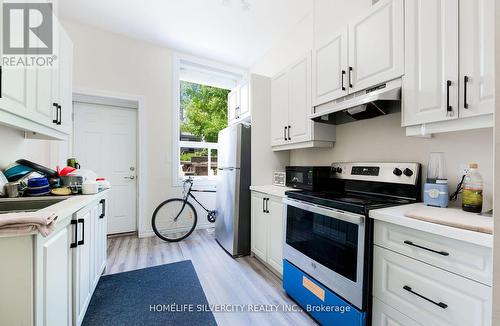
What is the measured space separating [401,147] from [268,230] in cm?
137

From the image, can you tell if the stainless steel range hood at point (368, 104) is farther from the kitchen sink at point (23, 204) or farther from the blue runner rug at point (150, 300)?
the kitchen sink at point (23, 204)

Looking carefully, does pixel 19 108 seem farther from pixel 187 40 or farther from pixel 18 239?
pixel 187 40

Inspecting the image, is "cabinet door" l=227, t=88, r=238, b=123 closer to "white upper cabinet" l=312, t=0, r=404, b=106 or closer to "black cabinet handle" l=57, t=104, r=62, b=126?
"white upper cabinet" l=312, t=0, r=404, b=106

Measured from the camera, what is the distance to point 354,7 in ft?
5.63

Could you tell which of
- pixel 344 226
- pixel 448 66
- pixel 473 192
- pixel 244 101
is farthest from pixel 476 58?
pixel 244 101

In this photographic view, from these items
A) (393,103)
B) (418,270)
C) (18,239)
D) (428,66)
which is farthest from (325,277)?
(18,239)

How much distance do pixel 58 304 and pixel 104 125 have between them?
9.22ft

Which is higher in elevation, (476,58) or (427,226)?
(476,58)

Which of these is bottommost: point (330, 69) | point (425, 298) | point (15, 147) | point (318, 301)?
point (318, 301)

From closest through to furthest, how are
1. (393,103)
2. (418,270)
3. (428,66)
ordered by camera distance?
(418,270) < (428,66) < (393,103)

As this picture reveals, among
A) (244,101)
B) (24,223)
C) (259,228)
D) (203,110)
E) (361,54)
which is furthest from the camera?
(203,110)

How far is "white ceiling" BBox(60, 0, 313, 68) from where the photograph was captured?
247 cm

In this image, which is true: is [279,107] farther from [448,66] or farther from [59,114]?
[59,114]

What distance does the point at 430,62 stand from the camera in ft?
3.92
